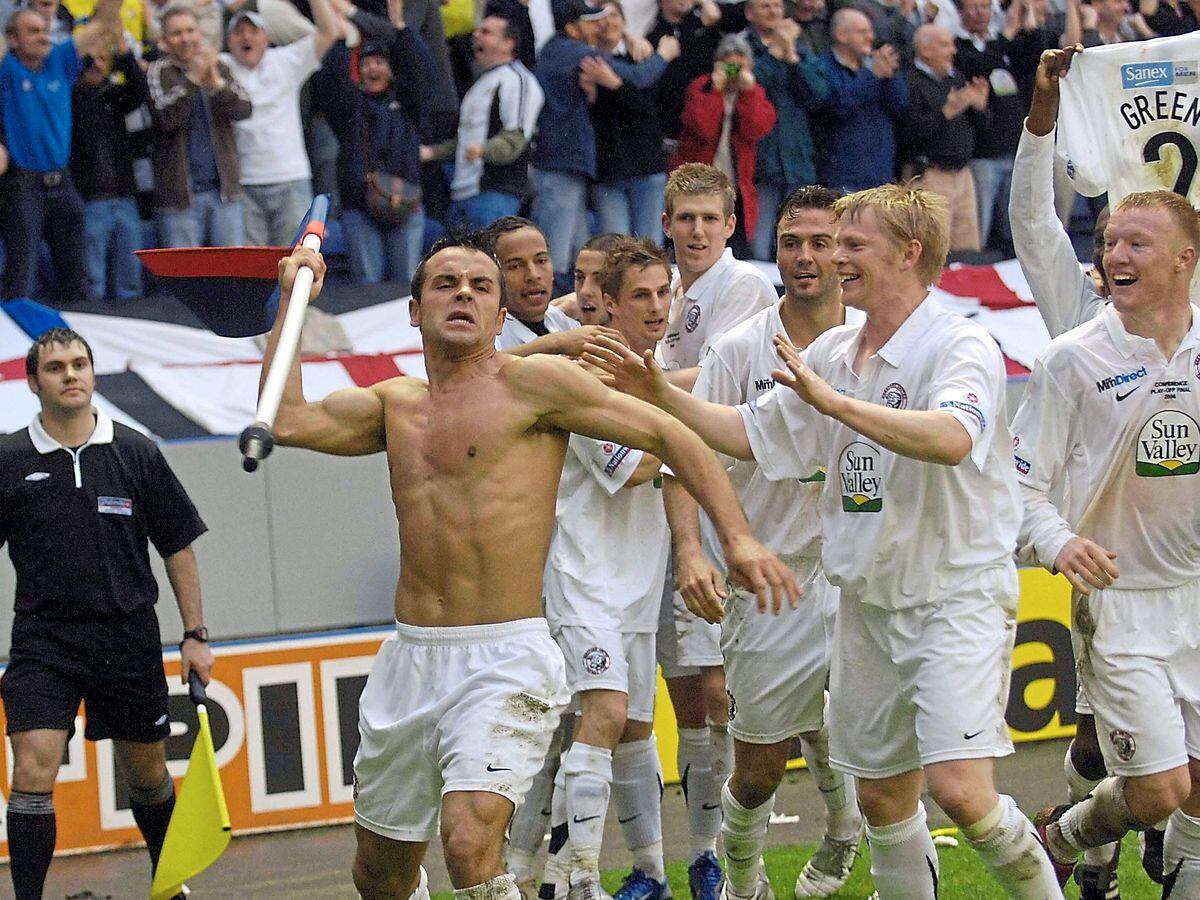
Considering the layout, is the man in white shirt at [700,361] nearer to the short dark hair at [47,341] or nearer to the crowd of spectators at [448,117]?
the short dark hair at [47,341]

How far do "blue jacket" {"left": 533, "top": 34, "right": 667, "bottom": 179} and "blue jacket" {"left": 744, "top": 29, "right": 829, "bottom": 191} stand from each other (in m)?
1.14

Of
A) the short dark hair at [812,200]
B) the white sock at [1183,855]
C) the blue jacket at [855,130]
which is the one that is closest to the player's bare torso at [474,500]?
the short dark hair at [812,200]

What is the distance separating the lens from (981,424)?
183 inches

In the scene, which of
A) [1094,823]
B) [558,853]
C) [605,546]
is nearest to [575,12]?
[605,546]

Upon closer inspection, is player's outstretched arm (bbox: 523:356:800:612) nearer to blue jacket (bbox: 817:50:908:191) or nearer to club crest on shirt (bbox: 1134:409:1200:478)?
club crest on shirt (bbox: 1134:409:1200:478)

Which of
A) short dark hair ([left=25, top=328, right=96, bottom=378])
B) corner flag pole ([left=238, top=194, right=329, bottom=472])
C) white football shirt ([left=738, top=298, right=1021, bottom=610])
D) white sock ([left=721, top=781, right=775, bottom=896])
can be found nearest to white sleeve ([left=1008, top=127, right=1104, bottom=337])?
white football shirt ([left=738, top=298, right=1021, bottom=610])

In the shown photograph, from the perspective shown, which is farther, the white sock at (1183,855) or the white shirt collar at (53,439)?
the white shirt collar at (53,439)

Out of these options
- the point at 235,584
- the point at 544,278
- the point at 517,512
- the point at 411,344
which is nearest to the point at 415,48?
the point at 411,344

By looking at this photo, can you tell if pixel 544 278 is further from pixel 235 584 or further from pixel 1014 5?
pixel 1014 5

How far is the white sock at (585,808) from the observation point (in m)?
5.92

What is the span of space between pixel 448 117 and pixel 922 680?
270 inches

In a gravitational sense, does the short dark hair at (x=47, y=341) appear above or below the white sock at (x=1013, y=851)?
above

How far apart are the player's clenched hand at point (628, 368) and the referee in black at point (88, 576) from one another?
2.47 meters

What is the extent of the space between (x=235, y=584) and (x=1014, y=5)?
751 centimetres
